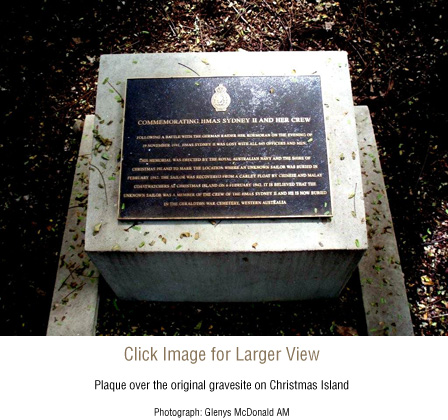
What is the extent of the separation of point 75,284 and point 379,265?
2.37 metres

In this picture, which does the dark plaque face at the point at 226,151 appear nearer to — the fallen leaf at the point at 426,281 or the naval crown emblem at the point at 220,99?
the naval crown emblem at the point at 220,99

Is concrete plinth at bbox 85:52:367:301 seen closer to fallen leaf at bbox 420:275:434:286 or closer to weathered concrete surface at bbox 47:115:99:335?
weathered concrete surface at bbox 47:115:99:335

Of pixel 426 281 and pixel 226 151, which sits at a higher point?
pixel 226 151

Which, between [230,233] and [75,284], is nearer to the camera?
[230,233]

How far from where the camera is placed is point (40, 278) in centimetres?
315

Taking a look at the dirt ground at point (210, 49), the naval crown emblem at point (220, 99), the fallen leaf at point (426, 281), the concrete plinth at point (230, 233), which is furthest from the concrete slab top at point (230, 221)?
the fallen leaf at point (426, 281)

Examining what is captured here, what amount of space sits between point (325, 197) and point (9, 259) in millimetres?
2618

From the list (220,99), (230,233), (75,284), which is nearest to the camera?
(230,233)

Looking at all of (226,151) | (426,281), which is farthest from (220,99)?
(426,281)

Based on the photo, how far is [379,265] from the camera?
3021 millimetres

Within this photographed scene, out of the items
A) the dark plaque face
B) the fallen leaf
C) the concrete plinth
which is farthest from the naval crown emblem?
Answer: the fallen leaf

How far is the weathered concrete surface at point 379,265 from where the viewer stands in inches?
111

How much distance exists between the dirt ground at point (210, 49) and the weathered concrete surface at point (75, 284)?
13cm

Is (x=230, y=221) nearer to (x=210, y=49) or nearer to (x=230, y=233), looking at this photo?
(x=230, y=233)
